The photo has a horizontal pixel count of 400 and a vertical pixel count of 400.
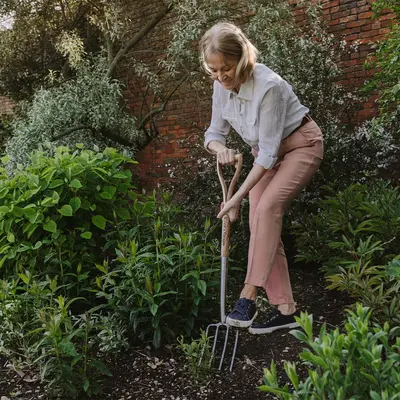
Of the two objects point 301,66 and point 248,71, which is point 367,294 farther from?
point 301,66

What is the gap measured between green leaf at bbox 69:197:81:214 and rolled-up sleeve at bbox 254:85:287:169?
1334mm

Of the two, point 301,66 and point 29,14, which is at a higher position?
point 29,14

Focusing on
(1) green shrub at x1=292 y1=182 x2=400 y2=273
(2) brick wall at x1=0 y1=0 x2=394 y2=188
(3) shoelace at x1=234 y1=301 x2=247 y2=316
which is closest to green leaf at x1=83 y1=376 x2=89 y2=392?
(3) shoelace at x1=234 y1=301 x2=247 y2=316

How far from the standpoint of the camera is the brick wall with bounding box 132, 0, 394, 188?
689cm

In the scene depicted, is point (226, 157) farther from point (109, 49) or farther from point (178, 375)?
point (109, 49)

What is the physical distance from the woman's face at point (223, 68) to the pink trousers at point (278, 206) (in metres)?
0.50

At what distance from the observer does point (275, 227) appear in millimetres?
3102

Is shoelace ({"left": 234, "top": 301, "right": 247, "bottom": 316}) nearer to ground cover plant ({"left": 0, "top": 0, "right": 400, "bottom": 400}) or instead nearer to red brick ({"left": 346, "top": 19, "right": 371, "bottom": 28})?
ground cover plant ({"left": 0, "top": 0, "right": 400, "bottom": 400})

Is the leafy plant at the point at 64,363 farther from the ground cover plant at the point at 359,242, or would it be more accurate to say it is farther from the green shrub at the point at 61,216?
the ground cover plant at the point at 359,242

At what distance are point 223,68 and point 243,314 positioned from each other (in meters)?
1.34

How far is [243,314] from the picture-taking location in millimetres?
3064

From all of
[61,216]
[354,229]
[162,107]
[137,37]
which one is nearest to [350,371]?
[354,229]

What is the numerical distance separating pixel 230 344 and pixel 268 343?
223mm

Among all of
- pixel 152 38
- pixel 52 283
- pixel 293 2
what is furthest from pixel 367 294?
pixel 152 38
